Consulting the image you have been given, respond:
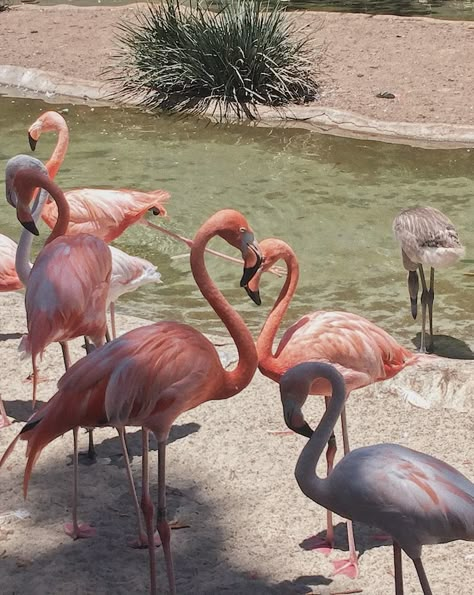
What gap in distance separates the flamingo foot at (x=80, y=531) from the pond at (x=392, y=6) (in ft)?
38.9

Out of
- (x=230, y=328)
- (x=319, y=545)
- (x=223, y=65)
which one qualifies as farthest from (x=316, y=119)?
(x=319, y=545)

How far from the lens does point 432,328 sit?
601cm

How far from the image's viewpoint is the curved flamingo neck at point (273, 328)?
397 centimetres

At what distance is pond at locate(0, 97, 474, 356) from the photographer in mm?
6469

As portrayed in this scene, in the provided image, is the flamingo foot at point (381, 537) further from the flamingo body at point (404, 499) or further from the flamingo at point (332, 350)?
the flamingo body at point (404, 499)

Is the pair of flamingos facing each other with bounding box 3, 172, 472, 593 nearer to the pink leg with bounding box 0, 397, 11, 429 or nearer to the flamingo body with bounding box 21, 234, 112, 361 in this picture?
the flamingo body with bounding box 21, 234, 112, 361

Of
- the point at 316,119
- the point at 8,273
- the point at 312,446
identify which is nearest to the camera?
the point at 312,446

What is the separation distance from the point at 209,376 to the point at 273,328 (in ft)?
1.91

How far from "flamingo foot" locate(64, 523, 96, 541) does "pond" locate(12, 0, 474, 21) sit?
11.9 meters

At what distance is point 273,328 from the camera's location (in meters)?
4.06

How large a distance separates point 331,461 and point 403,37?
8906mm

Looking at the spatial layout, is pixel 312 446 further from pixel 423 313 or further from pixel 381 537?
pixel 423 313

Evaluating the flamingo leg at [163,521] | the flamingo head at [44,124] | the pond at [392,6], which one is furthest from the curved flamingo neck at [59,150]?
the pond at [392,6]

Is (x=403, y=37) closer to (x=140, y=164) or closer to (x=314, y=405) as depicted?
(x=140, y=164)
